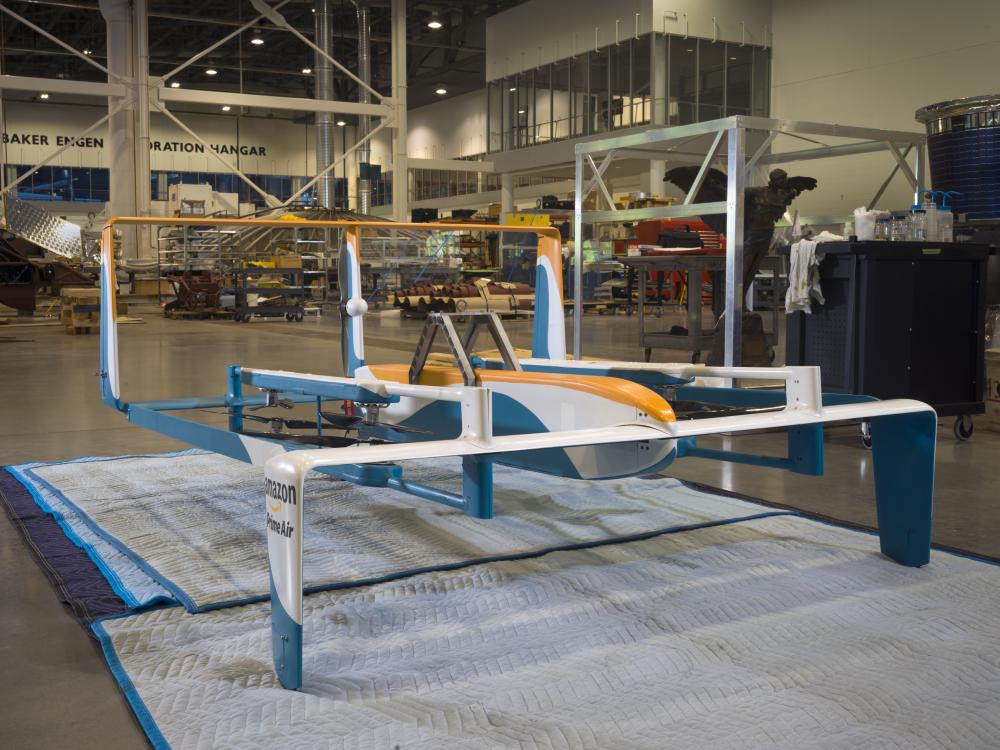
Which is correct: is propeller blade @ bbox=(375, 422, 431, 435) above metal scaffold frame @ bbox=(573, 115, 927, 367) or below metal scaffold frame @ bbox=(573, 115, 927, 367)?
below

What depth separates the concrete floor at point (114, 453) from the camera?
2174mm

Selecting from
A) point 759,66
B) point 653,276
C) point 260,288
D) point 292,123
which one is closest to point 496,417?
point 260,288

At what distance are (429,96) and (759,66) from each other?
57.6 ft

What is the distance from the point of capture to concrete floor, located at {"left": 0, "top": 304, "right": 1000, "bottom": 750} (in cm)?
217

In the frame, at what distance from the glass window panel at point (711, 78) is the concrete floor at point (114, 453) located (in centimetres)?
1302

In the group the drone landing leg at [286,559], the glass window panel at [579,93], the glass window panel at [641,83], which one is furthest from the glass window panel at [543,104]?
the drone landing leg at [286,559]

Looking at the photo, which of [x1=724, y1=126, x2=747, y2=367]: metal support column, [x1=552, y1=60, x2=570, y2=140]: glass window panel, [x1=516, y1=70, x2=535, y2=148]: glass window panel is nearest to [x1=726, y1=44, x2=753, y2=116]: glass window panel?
[x1=552, y1=60, x2=570, y2=140]: glass window panel

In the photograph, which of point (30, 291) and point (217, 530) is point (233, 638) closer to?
point (217, 530)

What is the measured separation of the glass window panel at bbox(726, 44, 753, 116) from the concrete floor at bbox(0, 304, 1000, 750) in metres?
13.6

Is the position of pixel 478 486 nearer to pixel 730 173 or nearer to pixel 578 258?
pixel 730 173

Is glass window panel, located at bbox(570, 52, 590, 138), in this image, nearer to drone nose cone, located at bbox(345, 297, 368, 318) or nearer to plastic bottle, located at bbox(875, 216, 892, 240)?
plastic bottle, located at bbox(875, 216, 892, 240)

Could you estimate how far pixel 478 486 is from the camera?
2.62 meters

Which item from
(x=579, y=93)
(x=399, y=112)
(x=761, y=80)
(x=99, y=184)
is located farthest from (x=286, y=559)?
(x=99, y=184)

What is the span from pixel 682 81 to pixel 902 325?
66.3 feet
